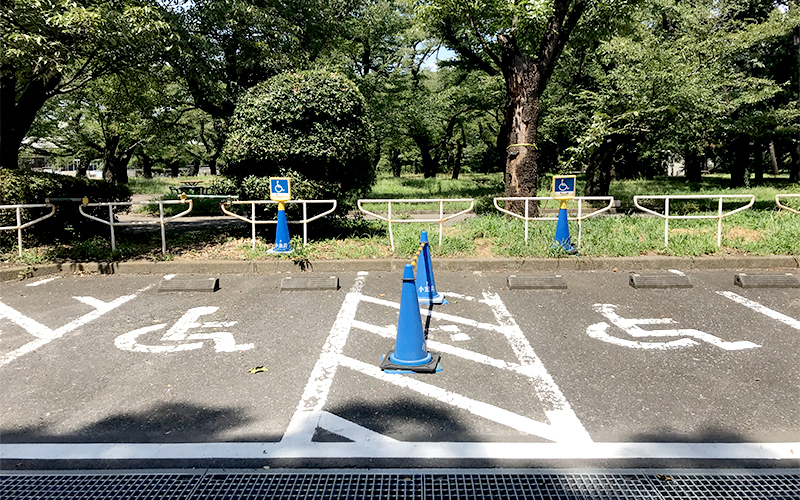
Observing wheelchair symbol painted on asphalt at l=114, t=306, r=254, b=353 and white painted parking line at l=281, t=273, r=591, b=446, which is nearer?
white painted parking line at l=281, t=273, r=591, b=446

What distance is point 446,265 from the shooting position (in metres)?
8.32

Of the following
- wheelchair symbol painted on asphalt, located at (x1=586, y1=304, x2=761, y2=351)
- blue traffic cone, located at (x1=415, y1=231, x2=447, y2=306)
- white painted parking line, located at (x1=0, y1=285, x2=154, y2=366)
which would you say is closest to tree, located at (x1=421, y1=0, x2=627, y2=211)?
blue traffic cone, located at (x1=415, y1=231, x2=447, y2=306)

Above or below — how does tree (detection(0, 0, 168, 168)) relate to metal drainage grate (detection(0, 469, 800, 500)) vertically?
above

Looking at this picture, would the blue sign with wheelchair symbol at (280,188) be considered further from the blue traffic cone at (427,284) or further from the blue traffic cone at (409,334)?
the blue traffic cone at (409,334)

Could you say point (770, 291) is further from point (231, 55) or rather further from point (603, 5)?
point (231, 55)

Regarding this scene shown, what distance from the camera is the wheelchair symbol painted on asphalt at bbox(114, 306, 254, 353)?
197 inches

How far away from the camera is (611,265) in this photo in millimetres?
8234

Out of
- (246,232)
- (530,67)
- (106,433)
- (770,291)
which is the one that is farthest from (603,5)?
(106,433)

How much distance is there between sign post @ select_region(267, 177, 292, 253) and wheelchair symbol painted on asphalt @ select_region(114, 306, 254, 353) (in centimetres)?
289

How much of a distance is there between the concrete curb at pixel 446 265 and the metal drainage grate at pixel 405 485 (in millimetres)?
5397

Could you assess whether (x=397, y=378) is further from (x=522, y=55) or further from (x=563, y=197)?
(x=522, y=55)

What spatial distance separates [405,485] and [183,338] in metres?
3.35

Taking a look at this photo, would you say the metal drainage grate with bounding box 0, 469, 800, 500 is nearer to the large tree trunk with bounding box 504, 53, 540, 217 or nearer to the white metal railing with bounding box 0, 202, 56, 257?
the white metal railing with bounding box 0, 202, 56, 257

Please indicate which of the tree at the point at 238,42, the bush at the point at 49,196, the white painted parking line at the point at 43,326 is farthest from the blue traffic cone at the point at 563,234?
the bush at the point at 49,196
